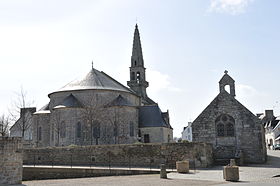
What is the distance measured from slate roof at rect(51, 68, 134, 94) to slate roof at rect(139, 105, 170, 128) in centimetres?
409

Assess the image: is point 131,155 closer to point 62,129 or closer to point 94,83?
point 62,129

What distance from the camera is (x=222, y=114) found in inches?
1223

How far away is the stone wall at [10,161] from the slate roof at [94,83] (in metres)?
27.7

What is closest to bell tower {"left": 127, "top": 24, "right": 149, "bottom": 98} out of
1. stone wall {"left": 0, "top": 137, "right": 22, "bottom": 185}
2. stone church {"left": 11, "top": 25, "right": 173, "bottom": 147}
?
stone church {"left": 11, "top": 25, "right": 173, "bottom": 147}

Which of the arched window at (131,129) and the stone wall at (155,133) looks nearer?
the arched window at (131,129)

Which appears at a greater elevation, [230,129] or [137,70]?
[137,70]

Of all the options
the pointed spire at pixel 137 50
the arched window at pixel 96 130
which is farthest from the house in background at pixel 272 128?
the arched window at pixel 96 130

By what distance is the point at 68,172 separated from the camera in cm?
2345

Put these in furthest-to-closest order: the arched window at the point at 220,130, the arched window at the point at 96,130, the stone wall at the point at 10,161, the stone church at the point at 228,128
→ 1. the arched window at the point at 96,130
2. the arched window at the point at 220,130
3. the stone church at the point at 228,128
4. the stone wall at the point at 10,161

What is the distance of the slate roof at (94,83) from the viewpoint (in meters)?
44.8

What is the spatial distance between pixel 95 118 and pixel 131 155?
627 inches

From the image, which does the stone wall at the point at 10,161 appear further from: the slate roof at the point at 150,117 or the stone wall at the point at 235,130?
the slate roof at the point at 150,117

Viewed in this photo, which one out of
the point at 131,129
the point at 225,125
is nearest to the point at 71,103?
the point at 131,129

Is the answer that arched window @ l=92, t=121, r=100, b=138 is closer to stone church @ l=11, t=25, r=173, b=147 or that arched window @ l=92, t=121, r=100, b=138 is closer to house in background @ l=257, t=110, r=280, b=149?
stone church @ l=11, t=25, r=173, b=147
